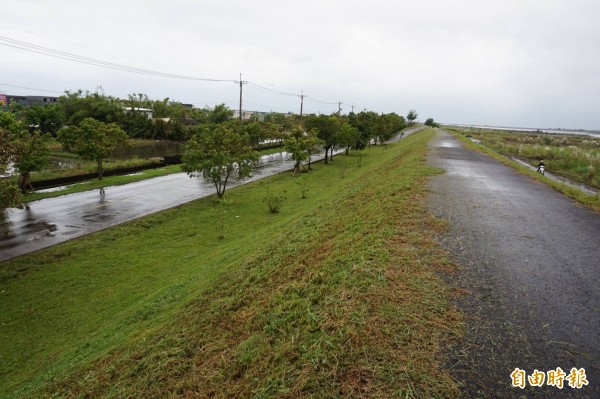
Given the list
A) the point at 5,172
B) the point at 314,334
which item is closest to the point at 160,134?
the point at 5,172

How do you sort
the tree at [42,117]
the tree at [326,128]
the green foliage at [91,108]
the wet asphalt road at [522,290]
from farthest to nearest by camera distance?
the green foliage at [91,108] < the tree at [42,117] < the tree at [326,128] < the wet asphalt road at [522,290]

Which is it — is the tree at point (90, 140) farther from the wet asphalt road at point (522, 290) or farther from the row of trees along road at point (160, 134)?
the wet asphalt road at point (522, 290)

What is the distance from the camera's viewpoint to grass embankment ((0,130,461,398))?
3709 mm

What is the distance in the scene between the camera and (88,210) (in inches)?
754

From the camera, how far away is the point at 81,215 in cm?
1817

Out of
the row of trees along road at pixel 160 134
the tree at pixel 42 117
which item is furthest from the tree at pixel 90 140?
the tree at pixel 42 117

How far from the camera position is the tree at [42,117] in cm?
5388

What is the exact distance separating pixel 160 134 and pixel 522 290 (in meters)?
76.3

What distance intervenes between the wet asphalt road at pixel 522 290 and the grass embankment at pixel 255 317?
1.17 feet

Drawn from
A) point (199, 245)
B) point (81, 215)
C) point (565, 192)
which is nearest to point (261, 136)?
point (81, 215)

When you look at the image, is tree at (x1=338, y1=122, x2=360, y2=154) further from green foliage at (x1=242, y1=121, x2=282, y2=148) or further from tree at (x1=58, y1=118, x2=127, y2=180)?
tree at (x1=58, y1=118, x2=127, y2=180)

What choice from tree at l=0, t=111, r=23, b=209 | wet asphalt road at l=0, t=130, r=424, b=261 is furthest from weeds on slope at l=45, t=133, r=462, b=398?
wet asphalt road at l=0, t=130, r=424, b=261

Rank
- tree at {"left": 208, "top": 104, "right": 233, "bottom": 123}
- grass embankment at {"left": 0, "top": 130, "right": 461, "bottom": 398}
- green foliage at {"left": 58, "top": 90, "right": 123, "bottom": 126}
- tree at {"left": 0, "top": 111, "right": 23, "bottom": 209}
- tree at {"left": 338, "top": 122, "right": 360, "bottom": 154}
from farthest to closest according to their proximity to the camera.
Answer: tree at {"left": 208, "top": 104, "right": 233, "bottom": 123} → green foliage at {"left": 58, "top": 90, "right": 123, "bottom": 126} → tree at {"left": 338, "top": 122, "right": 360, "bottom": 154} → tree at {"left": 0, "top": 111, "right": 23, "bottom": 209} → grass embankment at {"left": 0, "top": 130, "right": 461, "bottom": 398}

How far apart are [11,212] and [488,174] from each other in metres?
25.1
